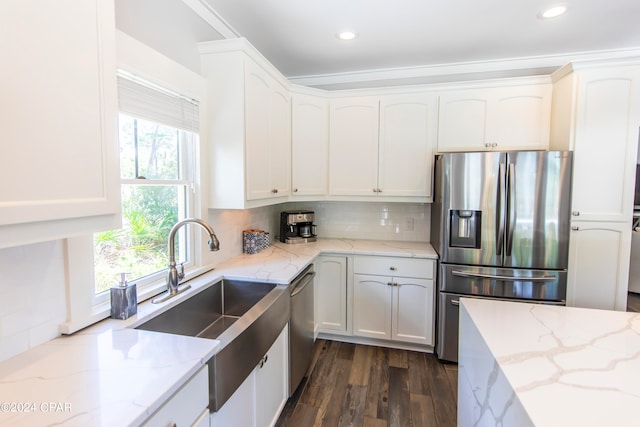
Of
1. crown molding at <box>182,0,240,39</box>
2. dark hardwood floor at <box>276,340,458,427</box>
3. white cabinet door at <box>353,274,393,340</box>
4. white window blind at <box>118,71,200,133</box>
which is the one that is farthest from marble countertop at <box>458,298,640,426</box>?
crown molding at <box>182,0,240,39</box>

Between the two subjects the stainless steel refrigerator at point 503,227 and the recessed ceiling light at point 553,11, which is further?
the stainless steel refrigerator at point 503,227

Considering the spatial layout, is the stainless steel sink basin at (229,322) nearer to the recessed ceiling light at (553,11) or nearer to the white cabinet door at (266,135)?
the white cabinet door at (266,135)

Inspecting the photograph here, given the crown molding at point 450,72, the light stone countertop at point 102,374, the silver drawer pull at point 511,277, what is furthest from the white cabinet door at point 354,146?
the light stone countertop at point 102,374

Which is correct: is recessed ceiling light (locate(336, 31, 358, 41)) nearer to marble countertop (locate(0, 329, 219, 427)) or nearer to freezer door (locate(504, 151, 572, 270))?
freezer door (locate(504, 151, 572, 270))

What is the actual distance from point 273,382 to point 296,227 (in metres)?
1.61

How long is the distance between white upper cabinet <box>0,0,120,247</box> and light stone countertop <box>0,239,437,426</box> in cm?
42

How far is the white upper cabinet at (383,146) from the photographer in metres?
2.80

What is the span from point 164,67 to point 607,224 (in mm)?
3129

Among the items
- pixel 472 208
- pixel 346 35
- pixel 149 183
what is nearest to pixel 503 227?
pixel 472 208

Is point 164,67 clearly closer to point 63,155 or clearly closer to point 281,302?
point 63,155

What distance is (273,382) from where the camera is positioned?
5.67ft

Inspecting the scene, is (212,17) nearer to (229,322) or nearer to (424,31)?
(424,31)

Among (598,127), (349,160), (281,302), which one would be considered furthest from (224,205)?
(598,127)

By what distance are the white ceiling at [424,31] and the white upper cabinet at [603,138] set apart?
341 millimetres
